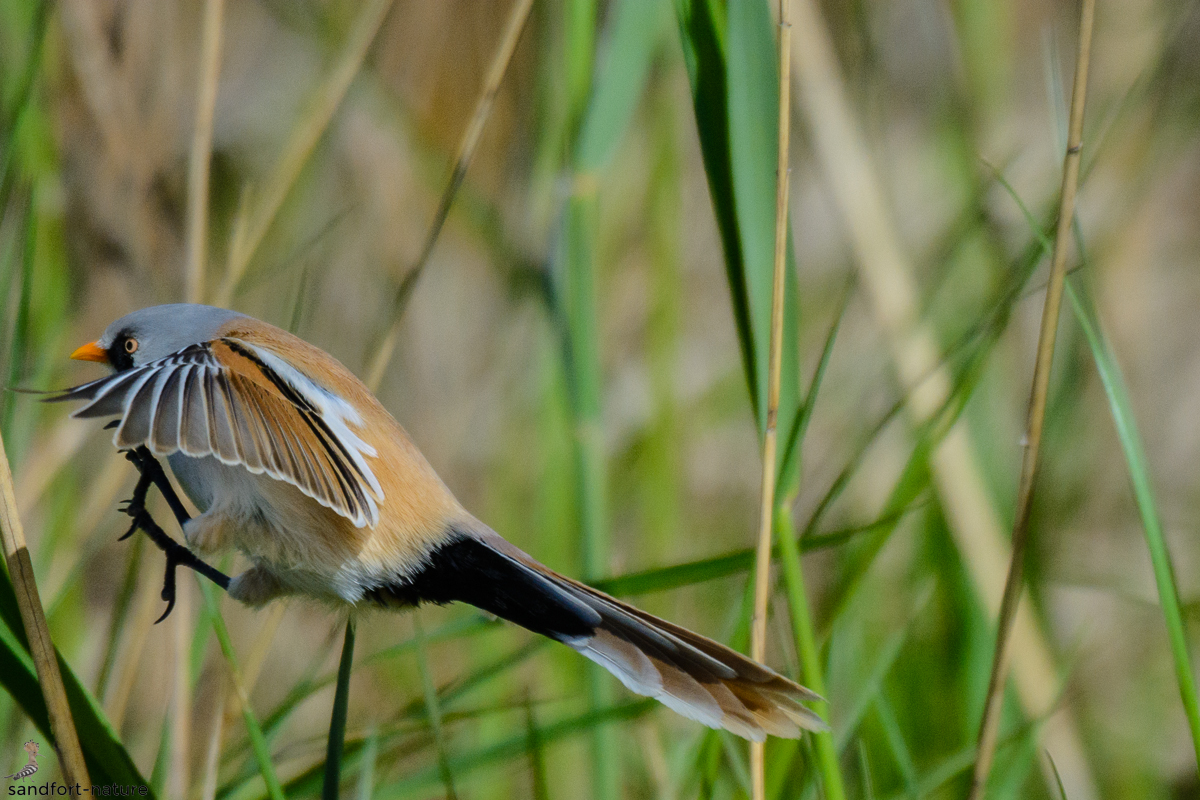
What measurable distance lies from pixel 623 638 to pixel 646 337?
1.03 metres

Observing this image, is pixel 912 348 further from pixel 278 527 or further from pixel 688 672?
pixel 278 527

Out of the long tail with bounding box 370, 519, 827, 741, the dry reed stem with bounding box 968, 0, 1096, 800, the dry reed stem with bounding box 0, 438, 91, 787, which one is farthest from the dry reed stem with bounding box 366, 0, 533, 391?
the dry reed stem with bounding box 968, 0, 1096, 800

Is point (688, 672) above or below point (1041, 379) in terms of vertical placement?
below

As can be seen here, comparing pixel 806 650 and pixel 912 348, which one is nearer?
pixel 806 650

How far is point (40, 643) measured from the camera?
619mm

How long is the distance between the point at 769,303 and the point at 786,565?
209mm

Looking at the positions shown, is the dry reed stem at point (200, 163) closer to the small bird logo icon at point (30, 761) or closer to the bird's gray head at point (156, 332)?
the bird's gray head at point (156, 332)

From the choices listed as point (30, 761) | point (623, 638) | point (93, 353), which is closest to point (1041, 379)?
point (623, 638)

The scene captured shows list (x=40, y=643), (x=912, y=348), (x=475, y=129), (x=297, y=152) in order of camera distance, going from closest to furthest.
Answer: (x=40, y=643) < (x=475, y=129) < (x=297, y=152) < (x=912, y=348)

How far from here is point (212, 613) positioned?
74cm

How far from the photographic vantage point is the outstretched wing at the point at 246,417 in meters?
0.59

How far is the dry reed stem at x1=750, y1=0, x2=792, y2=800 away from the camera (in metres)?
0.69

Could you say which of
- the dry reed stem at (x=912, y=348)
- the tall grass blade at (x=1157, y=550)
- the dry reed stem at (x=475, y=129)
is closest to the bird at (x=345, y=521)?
the dry reed stem at (x=475, y=129)

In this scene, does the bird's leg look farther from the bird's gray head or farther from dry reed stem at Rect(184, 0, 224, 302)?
dry reed stem at Rect(184, 0, 224, 302)
